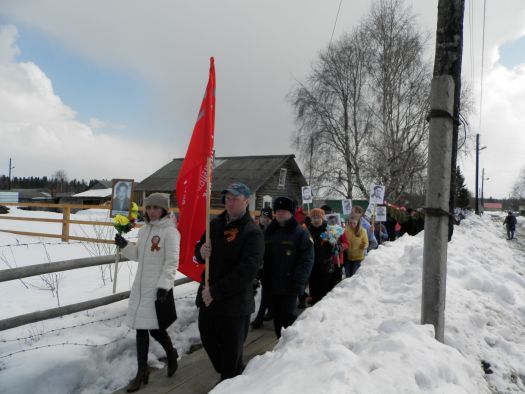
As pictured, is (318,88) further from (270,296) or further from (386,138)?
(270,296)

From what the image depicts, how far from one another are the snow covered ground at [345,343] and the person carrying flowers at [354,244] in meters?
0.80

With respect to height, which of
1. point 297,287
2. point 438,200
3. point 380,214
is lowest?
point 297,287

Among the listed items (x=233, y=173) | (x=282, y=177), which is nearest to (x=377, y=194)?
(x=233, y=173)

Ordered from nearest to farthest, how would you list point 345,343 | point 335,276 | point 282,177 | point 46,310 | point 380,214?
point 345,343 → point 46,310 → point 335,276 → point 380,214 → point 282,177

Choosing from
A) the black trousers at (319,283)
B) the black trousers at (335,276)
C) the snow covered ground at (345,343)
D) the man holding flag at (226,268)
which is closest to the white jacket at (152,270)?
the man holding flag at (226,268)

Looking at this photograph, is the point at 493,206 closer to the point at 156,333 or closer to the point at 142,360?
the point at 156,333

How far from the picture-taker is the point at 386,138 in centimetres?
2258

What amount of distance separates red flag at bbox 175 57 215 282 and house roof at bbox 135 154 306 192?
23502 millimetres

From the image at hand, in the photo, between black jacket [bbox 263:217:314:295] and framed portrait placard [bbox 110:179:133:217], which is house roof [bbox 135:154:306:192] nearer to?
framed portrait placard [bbox 110:179:133:217]

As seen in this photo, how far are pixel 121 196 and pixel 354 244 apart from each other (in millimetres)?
4548

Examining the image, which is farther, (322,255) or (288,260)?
(322,255)

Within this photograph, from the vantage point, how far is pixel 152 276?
358 centimetres

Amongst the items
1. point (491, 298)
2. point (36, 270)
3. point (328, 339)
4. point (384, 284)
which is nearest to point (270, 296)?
point (328, 339)

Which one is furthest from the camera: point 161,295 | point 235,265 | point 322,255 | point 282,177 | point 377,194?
point 282,177
